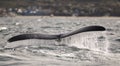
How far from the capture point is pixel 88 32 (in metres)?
16.7

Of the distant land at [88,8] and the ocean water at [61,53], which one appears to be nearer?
the ocean water at [61,53]

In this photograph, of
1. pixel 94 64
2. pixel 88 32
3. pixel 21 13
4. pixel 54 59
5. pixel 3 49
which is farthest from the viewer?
pixel 21 13

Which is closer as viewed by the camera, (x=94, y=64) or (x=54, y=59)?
(x=94, y=64)

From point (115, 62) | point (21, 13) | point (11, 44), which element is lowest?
point (115, 62)

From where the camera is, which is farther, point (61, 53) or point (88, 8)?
point (88, 8)

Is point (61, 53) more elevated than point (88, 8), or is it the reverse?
point (88, 8)

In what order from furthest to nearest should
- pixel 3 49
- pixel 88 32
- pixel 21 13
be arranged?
pixel 21 13, pixel 3 49, pixel 88 32

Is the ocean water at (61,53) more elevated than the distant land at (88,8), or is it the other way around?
the distant land at (88,8)

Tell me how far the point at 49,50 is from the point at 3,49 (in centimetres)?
231

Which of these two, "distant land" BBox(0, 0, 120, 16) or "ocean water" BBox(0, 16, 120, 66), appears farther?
"distant land" BBox(0, 0, 120, 16)

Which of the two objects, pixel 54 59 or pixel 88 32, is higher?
pixel 88 32

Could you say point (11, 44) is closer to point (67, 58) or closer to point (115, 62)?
point (67, 58)

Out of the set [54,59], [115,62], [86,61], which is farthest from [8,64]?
[115,62]

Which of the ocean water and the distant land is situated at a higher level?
the distant land
